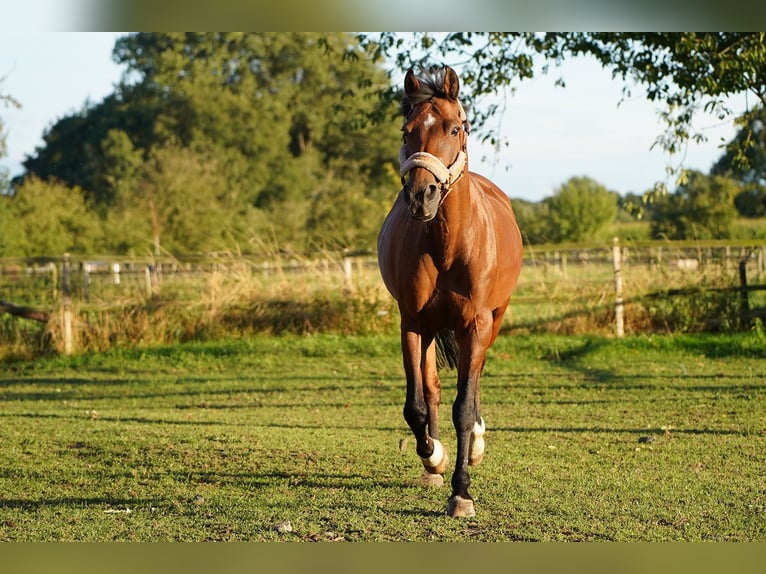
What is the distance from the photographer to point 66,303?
47.9ft

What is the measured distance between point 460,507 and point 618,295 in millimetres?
9951

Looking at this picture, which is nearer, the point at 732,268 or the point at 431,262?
the point at 431,262

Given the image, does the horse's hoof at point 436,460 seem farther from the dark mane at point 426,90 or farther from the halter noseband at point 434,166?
the dark mane at point 426,90

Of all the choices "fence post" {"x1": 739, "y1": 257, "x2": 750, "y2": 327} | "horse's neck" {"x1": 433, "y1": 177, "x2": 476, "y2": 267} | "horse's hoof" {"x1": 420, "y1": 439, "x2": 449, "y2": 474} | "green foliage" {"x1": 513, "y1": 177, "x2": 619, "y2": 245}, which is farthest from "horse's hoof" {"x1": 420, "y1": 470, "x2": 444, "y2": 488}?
"green foliage" {"x1": 513, "y1": 177, "x2": 619, "y2": 245}

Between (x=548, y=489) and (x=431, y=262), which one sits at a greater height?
(x=431, y=262)

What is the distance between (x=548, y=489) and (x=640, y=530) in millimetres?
1063

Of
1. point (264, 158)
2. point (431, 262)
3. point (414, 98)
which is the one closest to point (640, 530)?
point (431, 262)

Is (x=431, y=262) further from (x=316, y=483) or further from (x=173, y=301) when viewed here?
(x=173, y=301)

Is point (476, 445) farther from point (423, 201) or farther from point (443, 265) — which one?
point (423, 201)

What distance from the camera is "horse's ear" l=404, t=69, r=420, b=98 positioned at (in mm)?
4656

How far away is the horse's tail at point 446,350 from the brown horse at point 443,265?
0.95 meters

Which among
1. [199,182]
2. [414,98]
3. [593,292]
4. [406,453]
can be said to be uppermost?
[199,182]

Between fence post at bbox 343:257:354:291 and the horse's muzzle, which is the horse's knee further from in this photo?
fence post at bbox 343:257:354:291

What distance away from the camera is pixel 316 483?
5809mm
